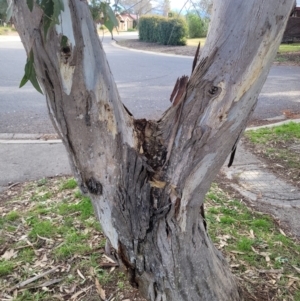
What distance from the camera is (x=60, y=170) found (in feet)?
15.1

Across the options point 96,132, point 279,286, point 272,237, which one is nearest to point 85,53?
point 96,132

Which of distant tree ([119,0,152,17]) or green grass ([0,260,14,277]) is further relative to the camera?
green grass ([0,260,14,277])

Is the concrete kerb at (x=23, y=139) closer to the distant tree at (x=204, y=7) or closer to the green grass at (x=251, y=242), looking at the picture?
the green grass at (x=251, y=242)

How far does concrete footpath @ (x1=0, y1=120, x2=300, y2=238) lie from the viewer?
12.6 feet

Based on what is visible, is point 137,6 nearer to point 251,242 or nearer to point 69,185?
point 251,242

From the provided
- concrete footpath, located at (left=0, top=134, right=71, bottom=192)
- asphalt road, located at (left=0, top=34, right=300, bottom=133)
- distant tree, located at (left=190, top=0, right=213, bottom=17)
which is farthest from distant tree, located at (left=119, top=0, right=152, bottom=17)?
asphalt road, located at (left=0, top=34, right=300, bottom=133)

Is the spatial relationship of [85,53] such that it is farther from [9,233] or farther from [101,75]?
[9,233]

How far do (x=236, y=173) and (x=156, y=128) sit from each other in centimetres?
286

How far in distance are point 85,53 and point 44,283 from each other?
1.85 metres

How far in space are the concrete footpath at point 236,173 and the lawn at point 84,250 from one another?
27 cm

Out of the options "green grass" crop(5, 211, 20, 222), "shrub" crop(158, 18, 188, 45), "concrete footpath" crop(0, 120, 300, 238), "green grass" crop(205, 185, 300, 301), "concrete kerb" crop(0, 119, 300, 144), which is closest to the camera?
"green grass" crop(205, 185, 300, 301)

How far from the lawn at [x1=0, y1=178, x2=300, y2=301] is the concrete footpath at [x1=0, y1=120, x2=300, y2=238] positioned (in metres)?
0.27

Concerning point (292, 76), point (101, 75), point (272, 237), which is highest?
point (101, 75)

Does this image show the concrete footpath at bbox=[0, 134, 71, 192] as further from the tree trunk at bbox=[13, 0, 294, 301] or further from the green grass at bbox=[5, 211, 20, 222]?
the tree trunk at bbox=[13, 0, 294, 301]
